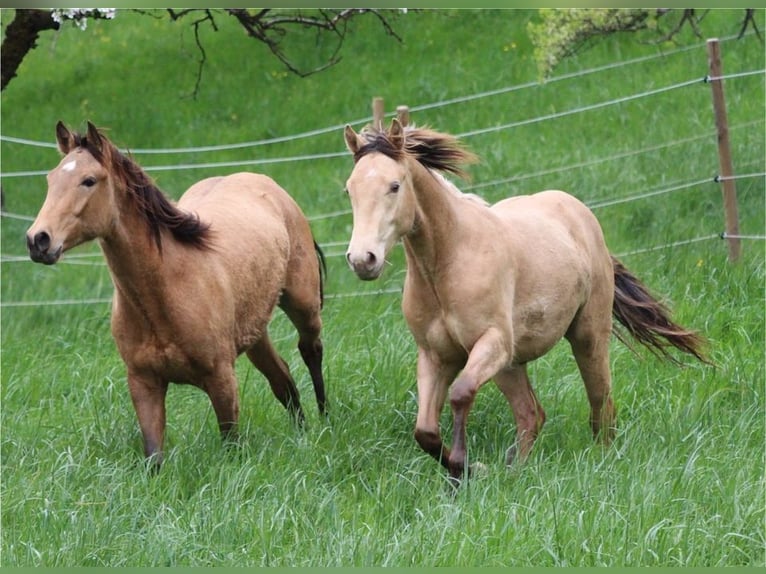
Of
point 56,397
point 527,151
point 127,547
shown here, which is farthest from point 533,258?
point 527,151

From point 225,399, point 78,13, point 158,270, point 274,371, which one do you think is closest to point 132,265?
point 158,270

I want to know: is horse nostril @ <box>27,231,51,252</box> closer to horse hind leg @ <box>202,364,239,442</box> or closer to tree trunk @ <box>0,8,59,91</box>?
horse hind leg @ <box>202,364,239,442</box>

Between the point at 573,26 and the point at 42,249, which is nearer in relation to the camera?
the point at 42,249

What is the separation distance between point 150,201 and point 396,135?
1.36 m

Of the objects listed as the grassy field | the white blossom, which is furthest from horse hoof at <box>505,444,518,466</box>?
the white blossom

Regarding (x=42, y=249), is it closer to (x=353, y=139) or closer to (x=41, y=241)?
(x=41, y=241)

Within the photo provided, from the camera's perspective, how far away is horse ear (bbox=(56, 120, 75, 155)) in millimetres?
5711

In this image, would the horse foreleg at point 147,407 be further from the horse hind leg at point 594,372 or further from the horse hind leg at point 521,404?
the horse hind leg at point 594,372

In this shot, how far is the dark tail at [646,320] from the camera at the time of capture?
7082 millimetres

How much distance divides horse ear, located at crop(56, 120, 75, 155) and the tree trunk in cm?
244

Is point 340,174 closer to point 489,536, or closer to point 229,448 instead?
point 229,448

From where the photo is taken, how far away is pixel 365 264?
5039 millimetres

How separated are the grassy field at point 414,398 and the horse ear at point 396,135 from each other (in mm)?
1567

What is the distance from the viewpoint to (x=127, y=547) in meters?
4.81
